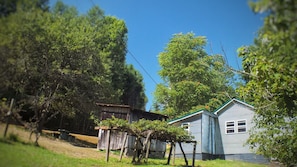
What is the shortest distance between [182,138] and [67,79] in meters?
11.2

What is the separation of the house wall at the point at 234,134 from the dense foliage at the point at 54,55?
17209 mm

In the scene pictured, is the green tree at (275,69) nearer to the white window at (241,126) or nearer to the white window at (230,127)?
the white window at (241,126)

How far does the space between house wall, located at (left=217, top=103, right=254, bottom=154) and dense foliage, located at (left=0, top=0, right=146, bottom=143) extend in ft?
56.5

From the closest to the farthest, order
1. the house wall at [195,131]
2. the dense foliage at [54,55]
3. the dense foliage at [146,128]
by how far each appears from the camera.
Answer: the dense foliage at [54,55] → the dense foliage at [146,128] → the house wall at [195,131]

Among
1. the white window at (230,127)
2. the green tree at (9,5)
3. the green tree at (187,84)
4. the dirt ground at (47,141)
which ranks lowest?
the dirt ground at (47,141)

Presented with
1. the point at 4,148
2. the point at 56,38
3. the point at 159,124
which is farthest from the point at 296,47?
the point at 159,124

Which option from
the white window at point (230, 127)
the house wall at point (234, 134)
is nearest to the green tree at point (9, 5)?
the house wall at point (234, 134)

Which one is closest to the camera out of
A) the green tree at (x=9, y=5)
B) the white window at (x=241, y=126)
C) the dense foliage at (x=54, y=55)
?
the green tree at (x=9, y=5)

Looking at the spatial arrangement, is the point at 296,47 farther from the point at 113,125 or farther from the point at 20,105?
the point at 113,125

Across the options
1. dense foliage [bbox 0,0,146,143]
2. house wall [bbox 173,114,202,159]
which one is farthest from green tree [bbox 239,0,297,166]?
house wall [bbox 173,114,202,159]

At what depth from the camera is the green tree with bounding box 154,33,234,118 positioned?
1020 inches

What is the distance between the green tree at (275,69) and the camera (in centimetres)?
408

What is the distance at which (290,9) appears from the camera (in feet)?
13.1

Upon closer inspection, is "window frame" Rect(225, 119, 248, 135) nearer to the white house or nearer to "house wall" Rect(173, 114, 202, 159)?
the white house
